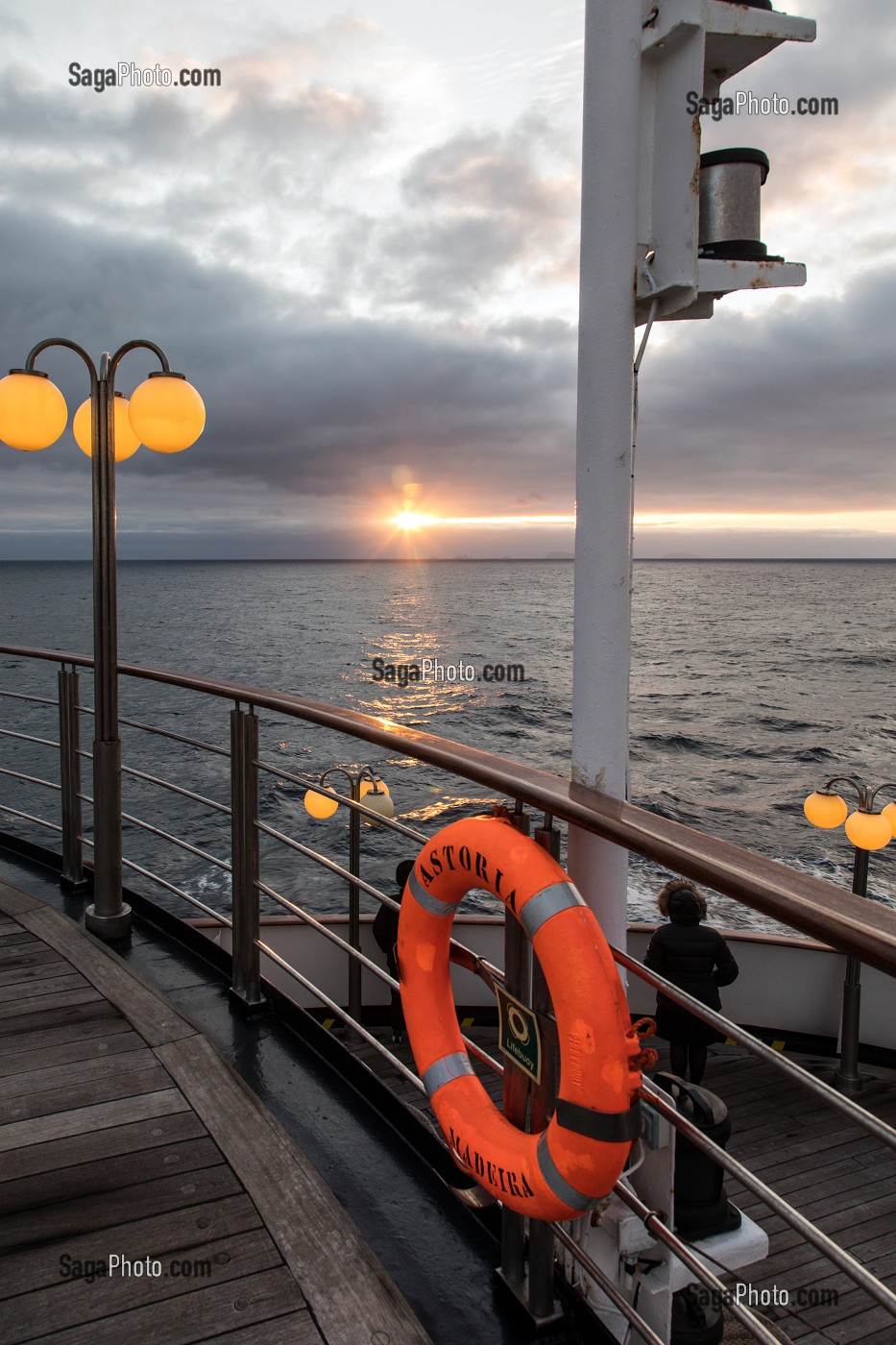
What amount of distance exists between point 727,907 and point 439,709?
2107cm

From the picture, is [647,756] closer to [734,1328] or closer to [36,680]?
[734,1328]

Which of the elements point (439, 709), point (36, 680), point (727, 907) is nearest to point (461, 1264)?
point (727, 907)

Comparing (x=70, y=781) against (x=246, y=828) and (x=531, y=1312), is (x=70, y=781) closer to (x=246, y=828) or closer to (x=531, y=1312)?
(x=246, y=828)

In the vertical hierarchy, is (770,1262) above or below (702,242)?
below

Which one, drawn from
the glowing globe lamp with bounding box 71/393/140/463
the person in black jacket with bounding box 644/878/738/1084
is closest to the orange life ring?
the glowing globe lamp with bounding box 71/393/140/463

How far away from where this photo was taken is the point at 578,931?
3.77 ft

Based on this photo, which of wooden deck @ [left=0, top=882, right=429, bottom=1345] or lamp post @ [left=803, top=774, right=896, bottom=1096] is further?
lamp post @ [left=803, top=774, right=896, bottom=1096]

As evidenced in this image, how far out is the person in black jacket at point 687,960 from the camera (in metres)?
5.14

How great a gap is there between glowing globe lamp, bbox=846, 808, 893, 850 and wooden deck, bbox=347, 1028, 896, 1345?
177cm

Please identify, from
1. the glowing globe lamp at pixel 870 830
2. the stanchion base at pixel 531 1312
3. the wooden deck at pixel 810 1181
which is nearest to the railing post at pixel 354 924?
the wooden deck at pixel 810 1181

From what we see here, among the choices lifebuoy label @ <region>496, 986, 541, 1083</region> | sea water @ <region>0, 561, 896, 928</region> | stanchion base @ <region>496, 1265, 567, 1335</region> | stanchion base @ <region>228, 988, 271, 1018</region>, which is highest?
lifebuoy label @ <region>496, 986, 541, 1083</region>

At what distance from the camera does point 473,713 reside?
34.2m

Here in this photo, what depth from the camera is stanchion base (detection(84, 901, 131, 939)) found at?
9.32 feet

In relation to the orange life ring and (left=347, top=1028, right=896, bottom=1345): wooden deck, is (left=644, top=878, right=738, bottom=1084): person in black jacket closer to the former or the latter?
(left=347, top=1028, right=896, bottom=1345): wooden deck
